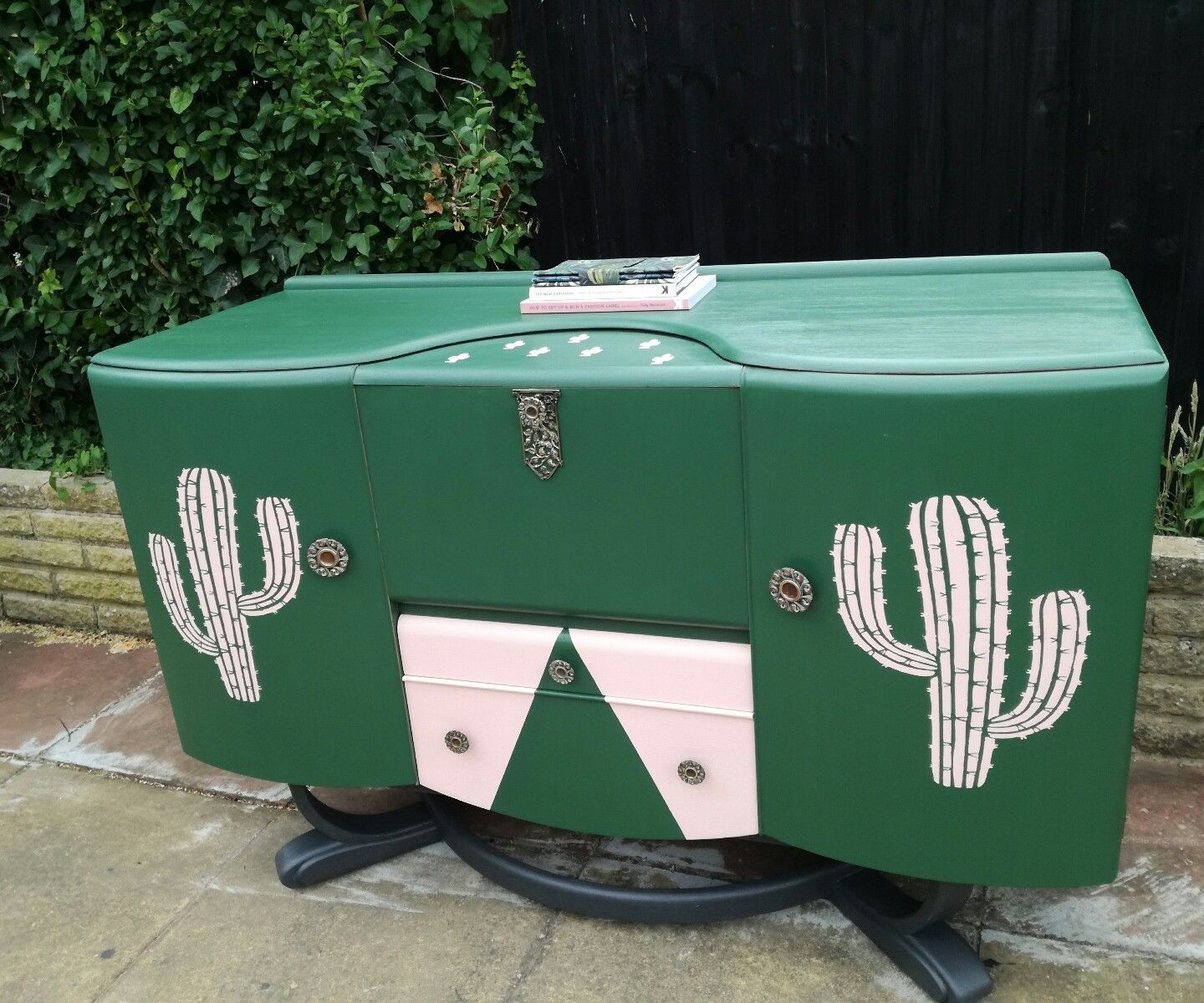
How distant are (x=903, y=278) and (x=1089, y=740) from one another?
40.5 inches

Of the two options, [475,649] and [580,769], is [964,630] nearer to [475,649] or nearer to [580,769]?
[580,769]

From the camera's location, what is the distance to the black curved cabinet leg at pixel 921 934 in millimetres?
2037

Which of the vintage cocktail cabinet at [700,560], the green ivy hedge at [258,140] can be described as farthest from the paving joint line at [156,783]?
the green ivy hedge at [258,140]

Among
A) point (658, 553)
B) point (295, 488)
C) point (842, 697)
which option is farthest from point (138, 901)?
point (842, 697)

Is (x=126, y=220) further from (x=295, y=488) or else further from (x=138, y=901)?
(x=138, y=901)

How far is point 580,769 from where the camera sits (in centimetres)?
212

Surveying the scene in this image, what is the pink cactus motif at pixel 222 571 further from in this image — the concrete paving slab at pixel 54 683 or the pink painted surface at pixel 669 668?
the concrete paving slab at pixel 54 683

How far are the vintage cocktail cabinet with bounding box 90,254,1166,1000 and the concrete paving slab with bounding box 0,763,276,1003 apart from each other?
15.8 inches

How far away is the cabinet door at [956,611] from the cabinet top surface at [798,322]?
70mm

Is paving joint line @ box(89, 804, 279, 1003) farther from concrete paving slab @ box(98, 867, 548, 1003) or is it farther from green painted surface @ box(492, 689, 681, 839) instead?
green painted surface @ box(492, 689, 681, 839)

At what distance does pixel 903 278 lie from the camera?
2371 mm

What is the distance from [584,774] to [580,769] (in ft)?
0.04

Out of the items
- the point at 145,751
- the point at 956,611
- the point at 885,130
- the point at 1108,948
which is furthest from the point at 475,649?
the point at 885,130

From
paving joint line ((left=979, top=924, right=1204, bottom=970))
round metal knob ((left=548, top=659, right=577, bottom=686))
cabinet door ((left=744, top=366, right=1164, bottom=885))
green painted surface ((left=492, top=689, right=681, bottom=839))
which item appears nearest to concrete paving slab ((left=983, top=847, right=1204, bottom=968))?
paving joint line ((left=979, top=924, right=1204, bottom=970))
